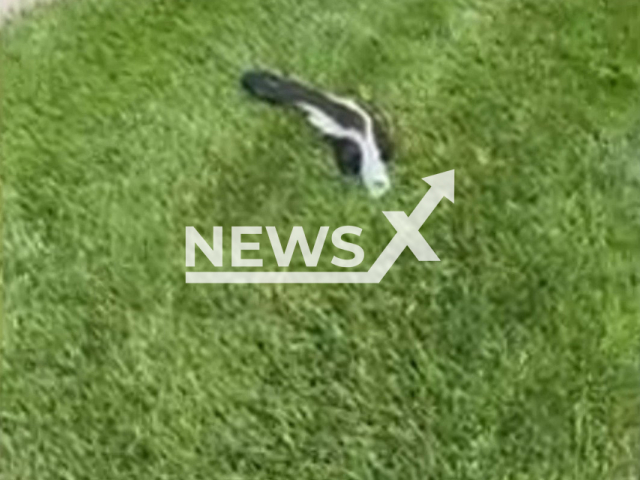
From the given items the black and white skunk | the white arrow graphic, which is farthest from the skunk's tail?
the white arrow graphic

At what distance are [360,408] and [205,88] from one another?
36 cm

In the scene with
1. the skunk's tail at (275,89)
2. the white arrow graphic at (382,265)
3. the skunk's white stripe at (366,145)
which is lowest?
the white arrow graphic at (382,265)

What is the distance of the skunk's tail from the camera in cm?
124

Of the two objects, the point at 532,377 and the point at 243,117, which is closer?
the point at 532,377

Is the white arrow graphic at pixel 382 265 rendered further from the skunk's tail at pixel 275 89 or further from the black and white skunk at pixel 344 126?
the skunk's tail at pixel 275 89

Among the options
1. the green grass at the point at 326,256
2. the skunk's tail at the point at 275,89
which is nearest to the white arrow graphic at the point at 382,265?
the green grass at the point at 326,256

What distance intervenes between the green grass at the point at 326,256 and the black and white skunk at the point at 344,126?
2 cm

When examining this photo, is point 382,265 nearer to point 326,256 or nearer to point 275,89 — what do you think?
point 326,256

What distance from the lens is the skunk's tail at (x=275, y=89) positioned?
4.08 feet

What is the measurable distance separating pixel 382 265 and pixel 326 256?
0.05 m

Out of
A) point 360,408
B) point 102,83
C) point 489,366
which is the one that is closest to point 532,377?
point 489,366

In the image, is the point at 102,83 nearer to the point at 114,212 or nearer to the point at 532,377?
the point at 114,212

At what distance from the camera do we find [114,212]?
1173 millimetres

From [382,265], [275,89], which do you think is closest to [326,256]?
[382,265]
